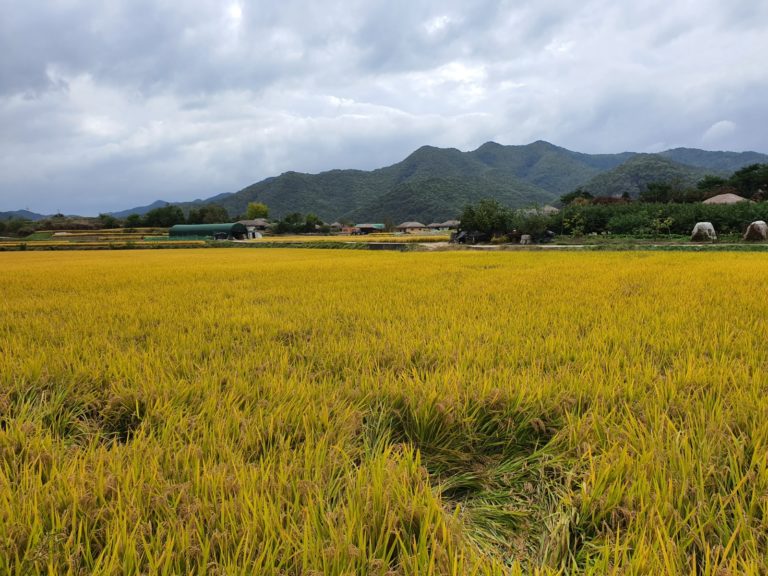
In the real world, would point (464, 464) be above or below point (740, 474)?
below

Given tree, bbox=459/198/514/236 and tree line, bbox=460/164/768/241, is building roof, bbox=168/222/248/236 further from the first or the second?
tree, bbox=459/198/514/236

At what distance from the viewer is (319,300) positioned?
5.62 m

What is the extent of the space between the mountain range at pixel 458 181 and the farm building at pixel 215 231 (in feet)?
172

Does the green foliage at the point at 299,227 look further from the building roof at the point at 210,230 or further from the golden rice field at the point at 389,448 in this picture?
the golden rice field at the point at 389,448

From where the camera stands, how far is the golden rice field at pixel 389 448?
1110 millimetres

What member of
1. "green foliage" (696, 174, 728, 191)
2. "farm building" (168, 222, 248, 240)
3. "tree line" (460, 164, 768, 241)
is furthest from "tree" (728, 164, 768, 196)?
"farm building" (168, 222, 248, 240)

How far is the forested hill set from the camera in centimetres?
9244

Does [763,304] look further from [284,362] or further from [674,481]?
[284,362]

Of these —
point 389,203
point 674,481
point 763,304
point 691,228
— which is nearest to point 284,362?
point 674,481

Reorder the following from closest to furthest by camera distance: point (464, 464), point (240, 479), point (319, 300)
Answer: point (240, 479), point (464, 464), point (319, 300)

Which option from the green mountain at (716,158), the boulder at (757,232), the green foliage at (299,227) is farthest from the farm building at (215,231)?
the green mountain at (716,158)

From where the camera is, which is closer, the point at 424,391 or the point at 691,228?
the point at 424,391

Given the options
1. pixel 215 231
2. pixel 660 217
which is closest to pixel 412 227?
pixel 215 231

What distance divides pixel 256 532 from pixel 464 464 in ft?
3.13
